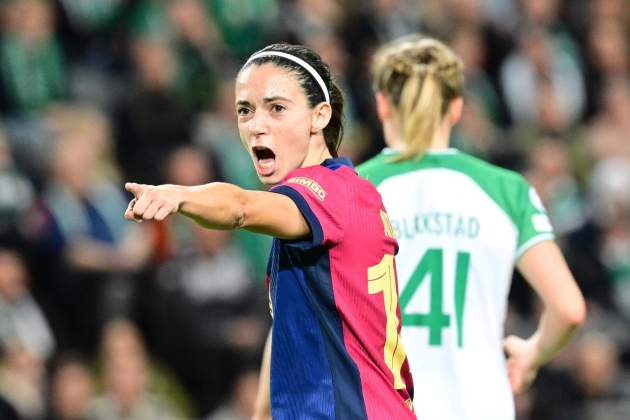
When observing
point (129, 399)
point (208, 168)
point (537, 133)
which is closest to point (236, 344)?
point (129, 399)

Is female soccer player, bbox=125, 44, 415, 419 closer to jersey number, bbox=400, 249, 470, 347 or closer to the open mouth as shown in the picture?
the open mouth

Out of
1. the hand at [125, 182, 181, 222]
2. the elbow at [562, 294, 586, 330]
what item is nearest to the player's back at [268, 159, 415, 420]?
the hand at [125, 182, 181, 222]

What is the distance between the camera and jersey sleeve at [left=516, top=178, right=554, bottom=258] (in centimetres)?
495

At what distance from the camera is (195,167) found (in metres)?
10.4

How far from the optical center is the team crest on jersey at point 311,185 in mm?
3701

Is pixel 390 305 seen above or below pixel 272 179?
below

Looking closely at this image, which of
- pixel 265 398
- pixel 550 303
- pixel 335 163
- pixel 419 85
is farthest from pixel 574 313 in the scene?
pixel 335 163

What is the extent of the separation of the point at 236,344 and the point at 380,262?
593 centimetres

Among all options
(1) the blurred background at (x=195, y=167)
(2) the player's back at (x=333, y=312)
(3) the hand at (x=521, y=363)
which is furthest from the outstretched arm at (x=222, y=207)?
(1) the blurred background at (x=195, y=167)

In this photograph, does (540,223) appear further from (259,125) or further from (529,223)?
(259,125)

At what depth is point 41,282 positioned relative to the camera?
9.48 metres

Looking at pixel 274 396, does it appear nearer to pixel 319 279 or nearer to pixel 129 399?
pixel 319 279

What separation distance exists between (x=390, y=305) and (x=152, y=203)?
0.99 metres

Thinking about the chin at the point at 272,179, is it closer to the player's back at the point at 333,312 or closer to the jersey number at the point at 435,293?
the player's back at the point at 333,312
